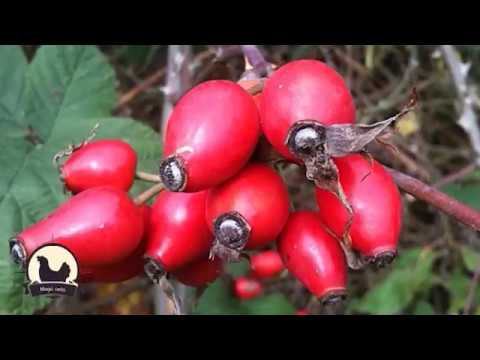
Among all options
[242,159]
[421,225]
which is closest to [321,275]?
[242,159]

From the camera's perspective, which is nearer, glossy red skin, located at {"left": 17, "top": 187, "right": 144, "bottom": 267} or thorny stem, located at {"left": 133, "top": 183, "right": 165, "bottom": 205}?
glossy red skin, located at {"left": 17, "top": 187, "right": 144, "bottom": 267}

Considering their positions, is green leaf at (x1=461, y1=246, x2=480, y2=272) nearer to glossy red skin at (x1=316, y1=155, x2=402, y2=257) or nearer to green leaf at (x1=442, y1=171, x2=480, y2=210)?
green leaf at (x1=442, y1=171, x2=480, y2=210)

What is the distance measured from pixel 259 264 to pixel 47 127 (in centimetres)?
92

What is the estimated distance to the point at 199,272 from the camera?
1262 millimetres

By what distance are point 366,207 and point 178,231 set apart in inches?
12.4

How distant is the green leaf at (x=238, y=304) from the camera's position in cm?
238

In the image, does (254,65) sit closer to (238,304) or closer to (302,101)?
(302,101)

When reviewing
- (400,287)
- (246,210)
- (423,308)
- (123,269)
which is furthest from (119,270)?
(423,308)

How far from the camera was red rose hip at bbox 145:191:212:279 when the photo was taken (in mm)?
1154

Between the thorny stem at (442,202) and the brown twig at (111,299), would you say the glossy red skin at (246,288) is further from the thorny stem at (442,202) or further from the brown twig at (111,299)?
the thorny stem at (442,202)

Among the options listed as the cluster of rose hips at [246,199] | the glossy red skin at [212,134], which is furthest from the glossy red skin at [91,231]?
the glossy red skin at [212,134]

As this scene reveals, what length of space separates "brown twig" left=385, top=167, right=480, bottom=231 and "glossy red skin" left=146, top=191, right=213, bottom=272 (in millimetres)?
→ 341

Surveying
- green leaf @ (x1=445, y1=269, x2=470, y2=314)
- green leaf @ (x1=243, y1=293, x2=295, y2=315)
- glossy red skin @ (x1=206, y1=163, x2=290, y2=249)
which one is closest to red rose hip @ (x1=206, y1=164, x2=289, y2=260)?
glossy red skin @ (x1=206, y1=163, x2=290, y2=249)

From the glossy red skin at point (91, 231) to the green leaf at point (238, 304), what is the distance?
125cm
